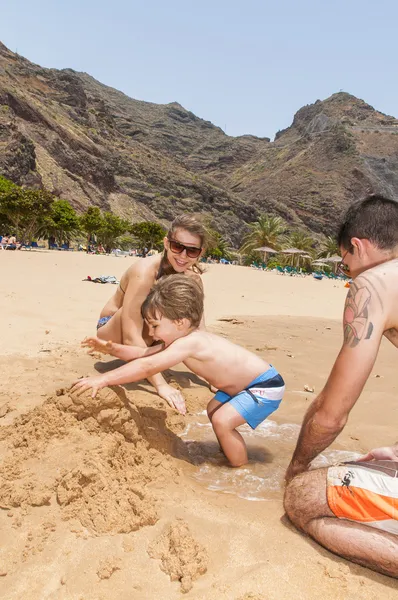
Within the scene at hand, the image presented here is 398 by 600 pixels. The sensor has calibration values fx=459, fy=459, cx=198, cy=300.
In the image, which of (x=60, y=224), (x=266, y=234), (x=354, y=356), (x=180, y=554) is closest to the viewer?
(x=180, y=554)

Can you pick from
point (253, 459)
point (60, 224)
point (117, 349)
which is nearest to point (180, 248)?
point (117, 349)

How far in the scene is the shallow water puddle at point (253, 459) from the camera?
2695 mm

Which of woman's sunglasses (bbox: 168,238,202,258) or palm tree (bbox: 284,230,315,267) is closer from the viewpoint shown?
woman's sunglasses (bbox: 168,238,202,258)

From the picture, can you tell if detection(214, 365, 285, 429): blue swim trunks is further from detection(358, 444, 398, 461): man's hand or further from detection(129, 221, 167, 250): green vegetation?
detection(129, 221, 167, 250): green vegetation

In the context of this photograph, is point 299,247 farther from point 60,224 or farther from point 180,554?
point 180,554

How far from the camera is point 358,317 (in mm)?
2107

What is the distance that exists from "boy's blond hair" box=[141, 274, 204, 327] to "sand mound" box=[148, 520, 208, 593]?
1.35 meters

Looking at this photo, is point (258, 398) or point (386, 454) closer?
point (386, 454)

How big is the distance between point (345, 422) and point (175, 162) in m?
122

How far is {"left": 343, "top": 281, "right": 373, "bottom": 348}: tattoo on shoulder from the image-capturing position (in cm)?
208

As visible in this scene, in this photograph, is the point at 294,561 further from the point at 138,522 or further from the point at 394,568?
the point at 138,522

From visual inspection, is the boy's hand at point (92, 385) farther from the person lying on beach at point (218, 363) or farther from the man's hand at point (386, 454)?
the man's hand at point (386, 454)

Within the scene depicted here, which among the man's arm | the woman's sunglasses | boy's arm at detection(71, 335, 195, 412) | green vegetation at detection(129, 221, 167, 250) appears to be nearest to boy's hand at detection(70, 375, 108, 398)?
boy's arm at detection(71, 335, 195, 412)

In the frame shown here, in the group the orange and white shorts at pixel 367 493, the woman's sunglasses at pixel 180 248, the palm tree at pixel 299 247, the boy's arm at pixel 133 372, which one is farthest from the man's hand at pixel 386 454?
the palm tree at pixel 299 247
